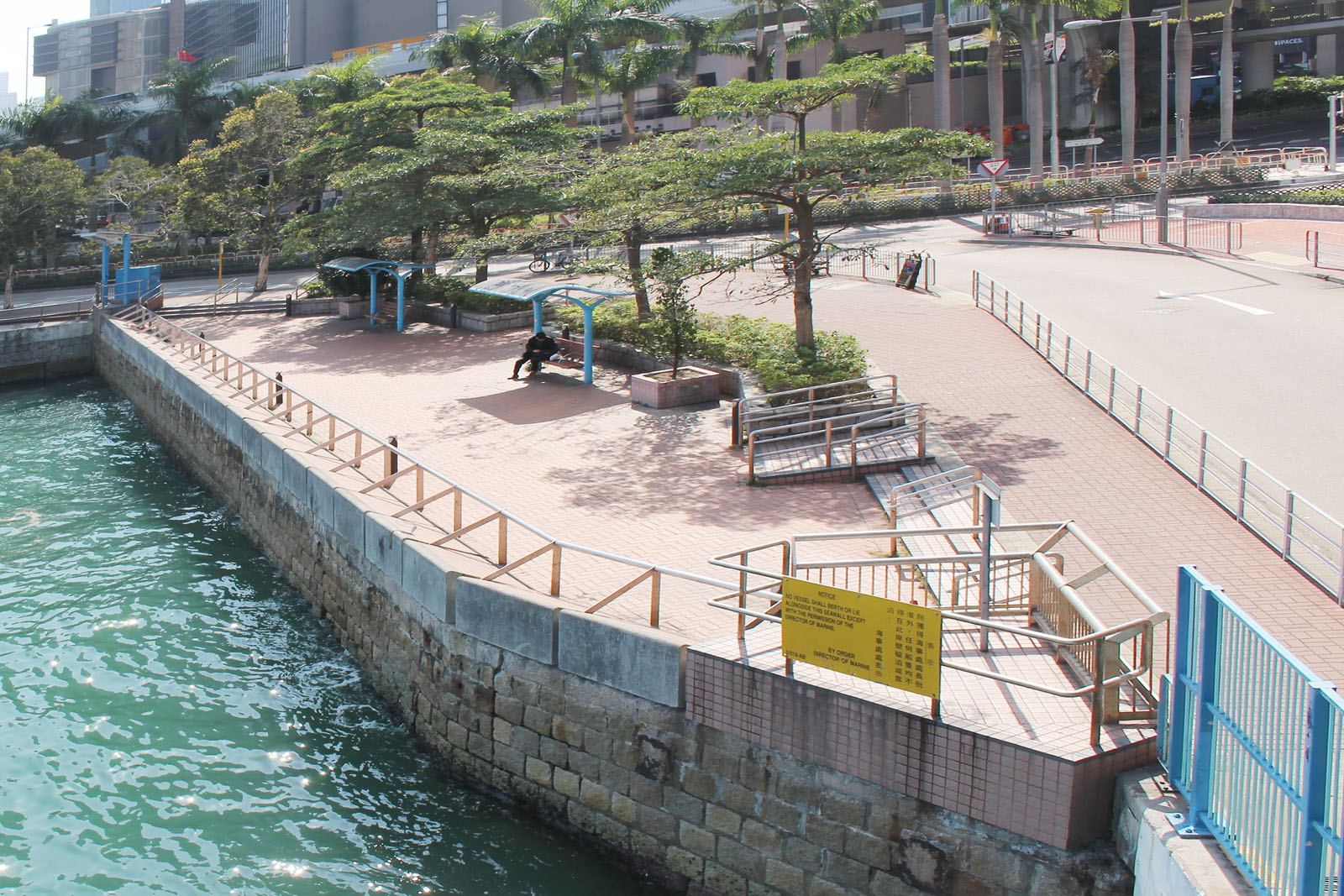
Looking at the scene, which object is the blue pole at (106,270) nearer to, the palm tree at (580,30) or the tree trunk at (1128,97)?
the palm tree at (580,30)

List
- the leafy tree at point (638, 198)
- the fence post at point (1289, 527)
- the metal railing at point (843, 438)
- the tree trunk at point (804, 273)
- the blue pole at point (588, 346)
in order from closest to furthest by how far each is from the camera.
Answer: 1. the fence post at point (1289, 527)
2. the metal railing at point (843, 438)
3. the tree trunk at point (804, 273)
4. the leafy tree at point (638, 198)
5. the blue pole at point (588, 346)

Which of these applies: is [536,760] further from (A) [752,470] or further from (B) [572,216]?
(B) [572,216]

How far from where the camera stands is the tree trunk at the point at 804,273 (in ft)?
72.2

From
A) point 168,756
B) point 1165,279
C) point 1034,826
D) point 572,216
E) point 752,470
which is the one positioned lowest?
Answer: point 168,756

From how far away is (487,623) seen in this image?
12.9 m

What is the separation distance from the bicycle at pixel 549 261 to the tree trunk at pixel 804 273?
1812 cm

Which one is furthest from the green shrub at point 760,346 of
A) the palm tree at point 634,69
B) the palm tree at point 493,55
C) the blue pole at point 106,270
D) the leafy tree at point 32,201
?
the palm tree at point 634,69

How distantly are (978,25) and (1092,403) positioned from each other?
66551 mm

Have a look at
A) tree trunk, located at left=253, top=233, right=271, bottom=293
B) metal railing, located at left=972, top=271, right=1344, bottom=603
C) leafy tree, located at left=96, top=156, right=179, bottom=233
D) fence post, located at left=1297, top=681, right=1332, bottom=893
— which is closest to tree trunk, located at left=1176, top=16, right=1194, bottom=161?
metal railing, located at left=972, top=271, right=1344, bottom=603

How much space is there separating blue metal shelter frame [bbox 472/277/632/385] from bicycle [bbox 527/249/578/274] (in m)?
13.3

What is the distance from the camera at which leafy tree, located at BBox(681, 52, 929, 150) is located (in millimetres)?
21547

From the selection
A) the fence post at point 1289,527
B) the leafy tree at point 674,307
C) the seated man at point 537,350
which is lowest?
the fence post at point 1289,527

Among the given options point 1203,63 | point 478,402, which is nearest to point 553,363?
point 478,402

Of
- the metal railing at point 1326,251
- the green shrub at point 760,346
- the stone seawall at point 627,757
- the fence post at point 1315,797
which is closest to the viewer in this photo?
the fence post at point 1315,797
